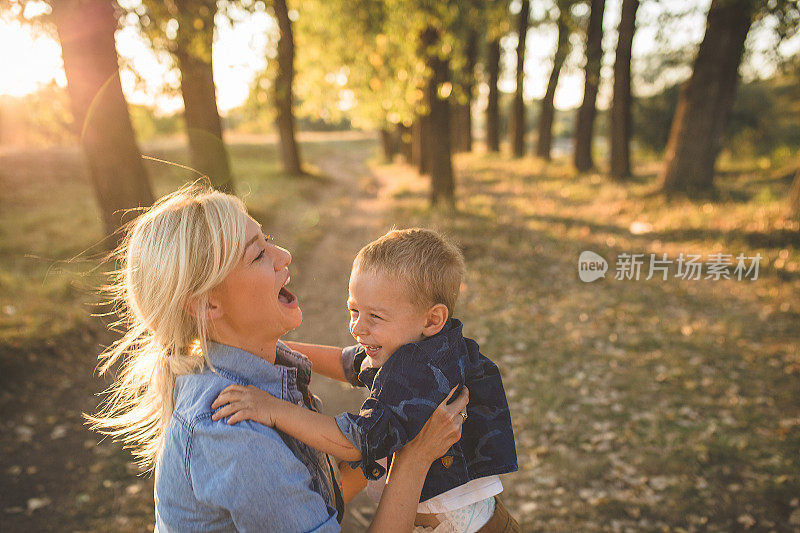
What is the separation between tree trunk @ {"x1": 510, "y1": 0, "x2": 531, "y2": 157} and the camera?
2402 centimetres

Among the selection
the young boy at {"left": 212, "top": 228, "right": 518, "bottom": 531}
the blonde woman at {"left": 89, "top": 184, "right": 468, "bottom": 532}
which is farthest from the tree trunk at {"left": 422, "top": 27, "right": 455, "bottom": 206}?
the blonde woman at {"left": 89, "top": 184, "right": 468, "bottom": 532}

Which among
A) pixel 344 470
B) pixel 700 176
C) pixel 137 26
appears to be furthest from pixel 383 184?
pixel 344 470

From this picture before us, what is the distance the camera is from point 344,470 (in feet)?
8.83

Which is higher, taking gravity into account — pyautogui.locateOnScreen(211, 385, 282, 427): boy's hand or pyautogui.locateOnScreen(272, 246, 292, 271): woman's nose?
pyautogui.locateOnScreen(272, 246, 292, 271): woman's nose

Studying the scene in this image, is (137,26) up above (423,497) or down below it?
above

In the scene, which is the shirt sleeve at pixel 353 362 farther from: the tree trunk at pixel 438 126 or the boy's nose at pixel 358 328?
the tree trunk at pixel 438 126

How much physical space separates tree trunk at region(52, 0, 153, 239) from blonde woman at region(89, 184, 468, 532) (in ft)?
19.1

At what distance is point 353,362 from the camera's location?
2.78m

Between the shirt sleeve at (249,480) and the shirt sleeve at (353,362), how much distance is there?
1.04 meters

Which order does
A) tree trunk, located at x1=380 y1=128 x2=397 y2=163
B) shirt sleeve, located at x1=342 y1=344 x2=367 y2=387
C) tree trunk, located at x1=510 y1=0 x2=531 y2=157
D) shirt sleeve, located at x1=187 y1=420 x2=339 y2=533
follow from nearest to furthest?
shirt sleeve, located at x1=187 y1=420 x2=339 y2=533 → shirt sleeve, located at x1=342 y1=344 x2=367 y2=387 → tree trunk, located at x1=510 y1=0 x2=531 y2=157 → tree trunk, located at x1=380 y1=128 x2=397 y2=163

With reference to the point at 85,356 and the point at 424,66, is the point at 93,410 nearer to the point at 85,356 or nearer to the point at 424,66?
the point at 85,356

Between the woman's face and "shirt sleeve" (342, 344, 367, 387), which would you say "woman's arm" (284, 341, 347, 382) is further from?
the woman's face

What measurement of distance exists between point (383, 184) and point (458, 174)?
4.03 m

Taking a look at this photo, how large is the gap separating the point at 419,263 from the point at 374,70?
46.6 feet
